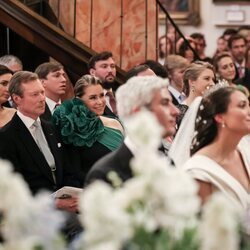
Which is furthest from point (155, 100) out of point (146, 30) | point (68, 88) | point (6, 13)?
point (146, 30)

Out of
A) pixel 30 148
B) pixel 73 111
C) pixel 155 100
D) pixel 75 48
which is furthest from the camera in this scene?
pixel 75 48

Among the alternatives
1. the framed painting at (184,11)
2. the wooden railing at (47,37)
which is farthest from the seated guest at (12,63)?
the framed painting at (184,11)

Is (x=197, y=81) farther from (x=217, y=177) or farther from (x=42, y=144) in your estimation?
(x=217, y=177)

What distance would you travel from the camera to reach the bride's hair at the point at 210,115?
504 cm

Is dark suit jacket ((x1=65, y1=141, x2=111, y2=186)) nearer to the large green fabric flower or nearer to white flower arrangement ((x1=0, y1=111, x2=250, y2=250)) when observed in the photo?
the large green fabric flower

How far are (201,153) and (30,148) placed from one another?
1473 mm

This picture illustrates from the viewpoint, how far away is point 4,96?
7016 mm

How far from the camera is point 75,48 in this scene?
359 inches

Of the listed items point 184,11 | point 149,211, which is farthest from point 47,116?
point 184,11

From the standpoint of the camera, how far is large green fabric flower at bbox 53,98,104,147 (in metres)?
6.55

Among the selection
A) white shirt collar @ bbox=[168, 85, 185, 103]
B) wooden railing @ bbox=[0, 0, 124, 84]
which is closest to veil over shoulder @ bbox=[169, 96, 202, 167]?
white shirt collar @ bbox=[168, 85, 185, 103]

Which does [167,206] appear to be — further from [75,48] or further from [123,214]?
[75,48]

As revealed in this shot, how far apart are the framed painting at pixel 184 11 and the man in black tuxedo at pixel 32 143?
25.3 ft

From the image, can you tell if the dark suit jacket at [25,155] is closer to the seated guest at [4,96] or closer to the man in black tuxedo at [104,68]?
the seated guest at [4,96]
